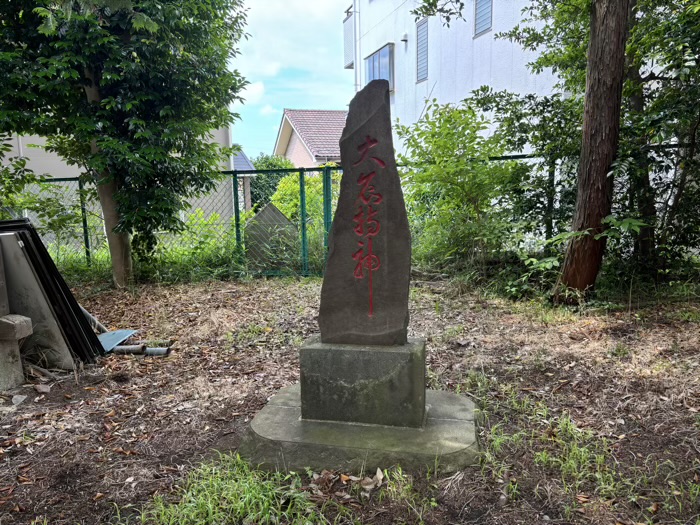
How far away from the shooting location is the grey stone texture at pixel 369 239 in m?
2.61

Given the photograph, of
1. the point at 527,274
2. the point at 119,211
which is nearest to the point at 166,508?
the point at 527,274

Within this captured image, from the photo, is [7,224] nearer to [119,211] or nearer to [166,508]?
[119,211]

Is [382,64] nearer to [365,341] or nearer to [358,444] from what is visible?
[365,341]

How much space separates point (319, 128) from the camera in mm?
22016

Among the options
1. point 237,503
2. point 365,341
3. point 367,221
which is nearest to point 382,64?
point 367,221

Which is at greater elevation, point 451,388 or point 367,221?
point 367,221

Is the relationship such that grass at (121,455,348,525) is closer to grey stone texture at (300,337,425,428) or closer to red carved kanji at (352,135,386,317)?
grey stone texture at (300,337,425,428)

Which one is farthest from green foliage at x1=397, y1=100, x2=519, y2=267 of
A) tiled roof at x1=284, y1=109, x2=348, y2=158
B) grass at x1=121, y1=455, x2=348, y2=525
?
tiled roof at x1=284, y1=109, x2=348, y2=158

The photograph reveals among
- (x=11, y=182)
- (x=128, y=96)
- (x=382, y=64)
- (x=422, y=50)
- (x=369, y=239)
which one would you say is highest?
(x=382, y=64)

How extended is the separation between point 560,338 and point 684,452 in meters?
1.77

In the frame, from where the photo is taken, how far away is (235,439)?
9.24 feet

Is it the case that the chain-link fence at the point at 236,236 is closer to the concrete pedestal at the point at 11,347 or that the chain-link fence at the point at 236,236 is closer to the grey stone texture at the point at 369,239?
the concrete pedestal at the point at 11,347

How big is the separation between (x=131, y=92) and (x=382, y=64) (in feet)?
32.1

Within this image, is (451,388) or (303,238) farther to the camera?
(303,238)
